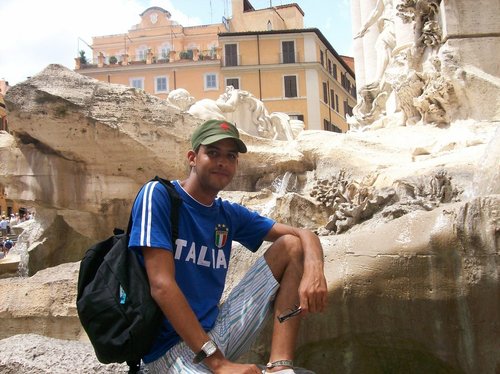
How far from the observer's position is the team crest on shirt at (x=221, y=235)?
2301mm

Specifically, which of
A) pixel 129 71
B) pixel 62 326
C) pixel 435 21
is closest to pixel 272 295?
pixel 62 326

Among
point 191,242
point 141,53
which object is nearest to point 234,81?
point 141,53

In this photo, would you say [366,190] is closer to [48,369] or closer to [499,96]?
[499,96]

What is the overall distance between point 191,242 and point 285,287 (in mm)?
396

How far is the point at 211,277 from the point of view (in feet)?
7.39

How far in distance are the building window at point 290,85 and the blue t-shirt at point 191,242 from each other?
34470 mm

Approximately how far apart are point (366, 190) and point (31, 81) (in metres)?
3.85

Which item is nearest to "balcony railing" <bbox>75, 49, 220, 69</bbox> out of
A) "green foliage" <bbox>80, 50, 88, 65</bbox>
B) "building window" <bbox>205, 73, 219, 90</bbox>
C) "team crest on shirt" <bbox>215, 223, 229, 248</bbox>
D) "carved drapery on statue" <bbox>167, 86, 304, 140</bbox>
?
"green foliage" <bbox>80, 50, 88, 65</bbox>

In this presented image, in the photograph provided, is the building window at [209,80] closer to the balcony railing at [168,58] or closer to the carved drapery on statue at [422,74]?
the balcony railing at [168,58]

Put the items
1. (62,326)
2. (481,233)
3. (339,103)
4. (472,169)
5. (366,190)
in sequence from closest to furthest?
(481,233) < (62,326) < (472,169) < (366,190) < (339,103)

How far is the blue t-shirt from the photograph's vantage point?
2066 mm

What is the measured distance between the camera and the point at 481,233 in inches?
98.1

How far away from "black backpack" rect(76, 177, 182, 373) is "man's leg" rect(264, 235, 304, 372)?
44 centimetres

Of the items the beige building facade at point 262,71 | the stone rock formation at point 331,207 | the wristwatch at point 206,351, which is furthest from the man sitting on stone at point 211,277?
the beige building facade at point 262,71
